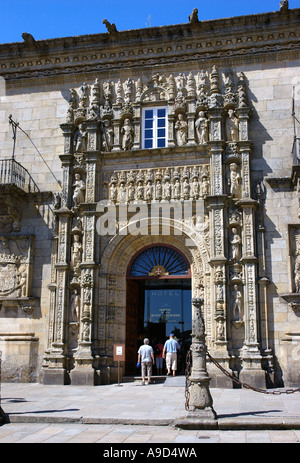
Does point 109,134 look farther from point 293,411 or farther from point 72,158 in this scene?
point 293,411

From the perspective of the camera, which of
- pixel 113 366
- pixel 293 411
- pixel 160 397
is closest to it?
pixel 293 411

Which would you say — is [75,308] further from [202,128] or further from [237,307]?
[202,128]

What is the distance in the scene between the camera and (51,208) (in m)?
15.4

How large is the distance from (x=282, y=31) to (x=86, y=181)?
298 inches

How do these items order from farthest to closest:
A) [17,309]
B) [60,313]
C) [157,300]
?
[157,300] → [17,309] → [60,313]

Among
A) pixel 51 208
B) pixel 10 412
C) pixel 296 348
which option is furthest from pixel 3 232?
pixel 296 348

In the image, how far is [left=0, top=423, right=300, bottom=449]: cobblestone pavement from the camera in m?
6.80

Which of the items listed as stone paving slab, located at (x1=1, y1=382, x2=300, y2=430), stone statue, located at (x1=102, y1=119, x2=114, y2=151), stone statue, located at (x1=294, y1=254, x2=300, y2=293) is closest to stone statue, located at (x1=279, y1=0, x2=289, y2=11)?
stone statue, located at (x1=102, y1=119, x2=114, y2=151)

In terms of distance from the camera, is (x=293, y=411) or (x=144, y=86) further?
(x=144, y=86)

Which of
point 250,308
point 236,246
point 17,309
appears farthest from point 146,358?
point 17,309

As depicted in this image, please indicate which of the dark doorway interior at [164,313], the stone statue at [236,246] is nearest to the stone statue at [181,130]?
the stone statue at [236,246]

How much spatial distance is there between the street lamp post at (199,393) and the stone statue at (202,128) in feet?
23.3

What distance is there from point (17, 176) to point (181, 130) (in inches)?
216

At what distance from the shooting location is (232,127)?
47.9 feet
